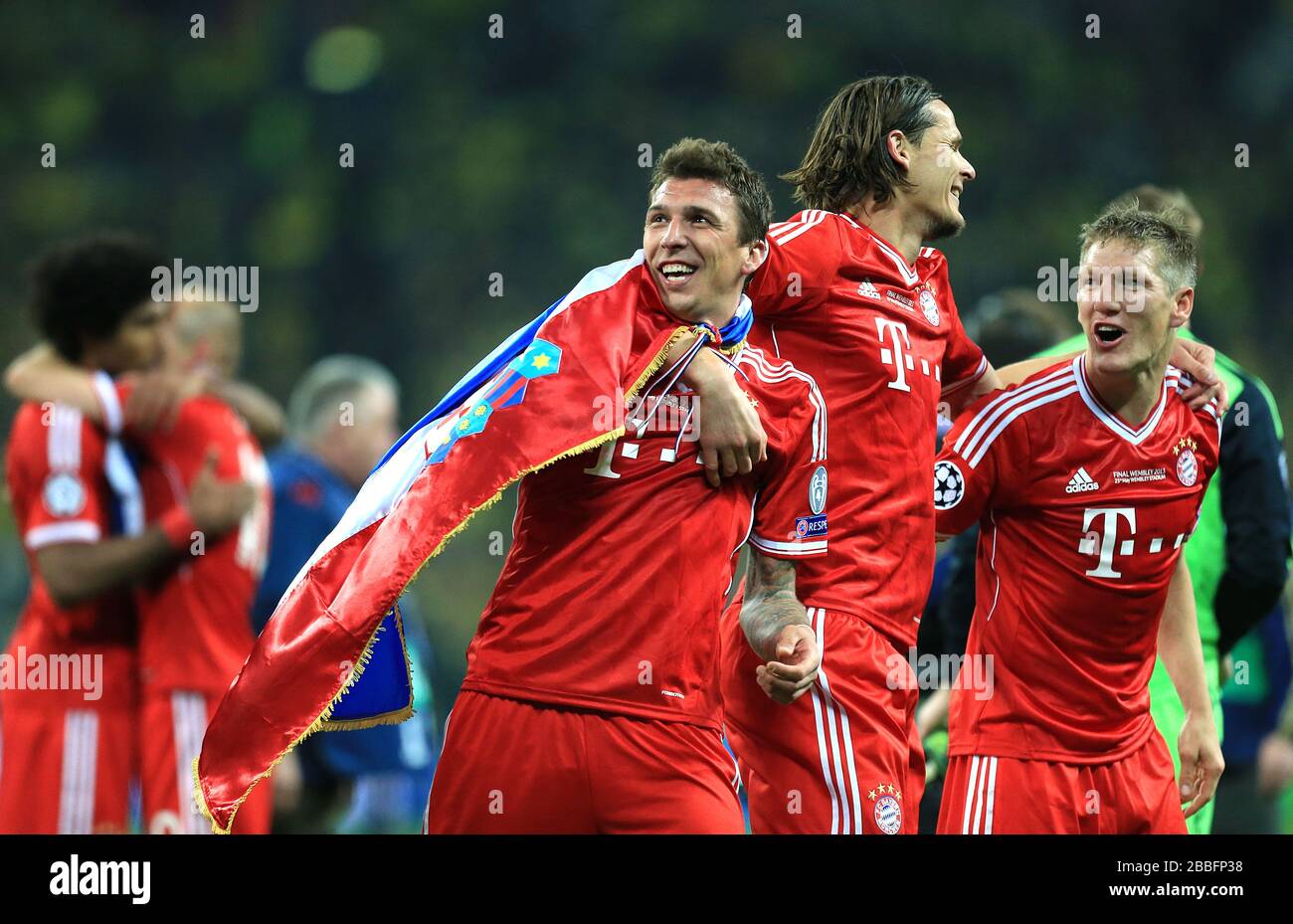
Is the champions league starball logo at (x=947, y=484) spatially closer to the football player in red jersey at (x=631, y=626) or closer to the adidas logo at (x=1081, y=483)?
the adidas logo at (x=1081, y=483)

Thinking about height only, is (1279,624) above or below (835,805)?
above

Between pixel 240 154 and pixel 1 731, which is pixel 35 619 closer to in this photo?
pixel 1 731

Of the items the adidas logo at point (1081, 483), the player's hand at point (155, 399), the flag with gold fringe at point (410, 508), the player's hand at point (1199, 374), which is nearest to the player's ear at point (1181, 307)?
the player's hand at point (1199, 374)

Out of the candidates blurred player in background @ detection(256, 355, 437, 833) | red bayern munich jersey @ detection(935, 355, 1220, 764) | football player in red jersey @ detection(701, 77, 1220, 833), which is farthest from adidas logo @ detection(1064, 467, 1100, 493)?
blurred player in background @ detection(256, 355, 437, 833)

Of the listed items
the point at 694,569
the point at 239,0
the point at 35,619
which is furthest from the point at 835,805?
the point at 239,0

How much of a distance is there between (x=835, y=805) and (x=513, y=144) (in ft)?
39.0

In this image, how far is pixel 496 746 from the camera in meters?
3.14

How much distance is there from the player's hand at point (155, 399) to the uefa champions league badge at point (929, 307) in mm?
2433

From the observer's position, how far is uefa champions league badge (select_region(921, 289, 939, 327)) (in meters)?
3.90

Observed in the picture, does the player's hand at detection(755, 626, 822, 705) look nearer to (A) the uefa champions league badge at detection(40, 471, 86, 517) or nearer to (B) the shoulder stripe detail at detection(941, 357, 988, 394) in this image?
(B) the shoulder stripe detail at detection(941, 357, 988, 394)

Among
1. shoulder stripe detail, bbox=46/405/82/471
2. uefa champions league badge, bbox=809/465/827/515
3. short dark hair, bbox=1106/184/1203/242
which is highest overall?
short dark hair, bbox=1106/184/1203/242

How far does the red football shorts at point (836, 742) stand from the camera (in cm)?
357

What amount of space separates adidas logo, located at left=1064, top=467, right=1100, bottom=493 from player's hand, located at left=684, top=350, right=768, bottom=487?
3.07 feet

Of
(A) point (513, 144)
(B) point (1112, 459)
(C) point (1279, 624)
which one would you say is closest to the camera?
(B) point (1112, 459)
